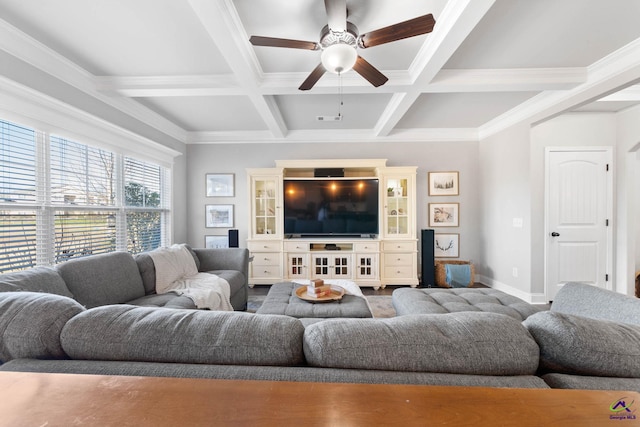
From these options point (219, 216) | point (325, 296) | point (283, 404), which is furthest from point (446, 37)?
point (219, 216)

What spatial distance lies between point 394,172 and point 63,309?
12.2ft

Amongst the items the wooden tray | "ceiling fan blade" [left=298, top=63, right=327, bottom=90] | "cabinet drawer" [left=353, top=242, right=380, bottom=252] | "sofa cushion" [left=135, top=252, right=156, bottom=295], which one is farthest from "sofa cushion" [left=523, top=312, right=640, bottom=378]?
"cabinet drawer" [left=353, top=242, right=380, bottom=252]

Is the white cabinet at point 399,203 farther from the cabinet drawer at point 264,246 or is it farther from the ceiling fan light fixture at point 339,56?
the ceiling fan light fixture at point 339,56

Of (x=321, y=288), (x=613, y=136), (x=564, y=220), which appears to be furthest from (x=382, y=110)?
(x=613, y=136)

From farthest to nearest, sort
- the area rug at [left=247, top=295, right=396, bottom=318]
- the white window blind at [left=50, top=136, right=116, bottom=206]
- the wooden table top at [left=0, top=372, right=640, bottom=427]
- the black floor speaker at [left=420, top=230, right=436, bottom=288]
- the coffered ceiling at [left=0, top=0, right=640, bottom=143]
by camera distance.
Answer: the black floor speaker at [left=420, top=230, right=436, bottom=288], the area rug at [left=247, top=295, right=396, bottom=318], the white window blind at [left=50, top=136, right=116, bottom=206], the coffered ceiling at [left=0, top=0, right=640, bottom=143], the wooden table top at [left=0, top=372, right=640, bottom=427]

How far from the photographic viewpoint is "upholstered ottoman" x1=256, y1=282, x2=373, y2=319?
1789 millimetres

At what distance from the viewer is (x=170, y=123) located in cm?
361

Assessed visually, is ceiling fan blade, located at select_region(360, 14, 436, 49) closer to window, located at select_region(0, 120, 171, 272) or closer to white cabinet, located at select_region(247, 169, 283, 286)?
white cabinet, located at select_region(247, 169, 283, 286)

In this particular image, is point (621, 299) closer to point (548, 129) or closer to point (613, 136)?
point (548, 129)

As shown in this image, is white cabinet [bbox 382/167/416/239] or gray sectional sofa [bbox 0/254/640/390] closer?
gray sectional sofa [bbox 0/254/640/390]

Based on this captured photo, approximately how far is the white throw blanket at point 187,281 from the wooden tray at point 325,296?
2.42 feet

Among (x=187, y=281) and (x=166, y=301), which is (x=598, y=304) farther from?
(x=187, y=281)

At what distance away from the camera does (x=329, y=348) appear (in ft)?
2.36

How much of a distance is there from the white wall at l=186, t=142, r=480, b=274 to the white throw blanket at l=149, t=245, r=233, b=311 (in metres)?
1.47
